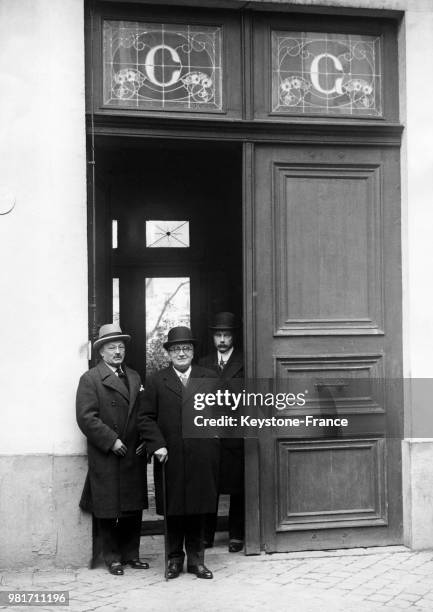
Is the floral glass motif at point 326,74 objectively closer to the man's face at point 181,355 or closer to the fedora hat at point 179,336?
the fedora hat at point 179,336

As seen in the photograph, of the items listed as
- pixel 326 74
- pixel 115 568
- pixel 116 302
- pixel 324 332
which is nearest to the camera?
pixel 115 568

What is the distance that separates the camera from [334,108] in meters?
7.28

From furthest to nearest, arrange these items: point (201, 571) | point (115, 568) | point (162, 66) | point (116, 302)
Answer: point (116, 302)
point (162, 66)
point (115, 568)
point (201, 571)

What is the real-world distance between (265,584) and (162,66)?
13.5 feet

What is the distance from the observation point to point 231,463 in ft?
23.7

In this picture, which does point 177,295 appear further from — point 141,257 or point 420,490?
point 420,490

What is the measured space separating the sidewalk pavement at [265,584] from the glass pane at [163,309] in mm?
4515

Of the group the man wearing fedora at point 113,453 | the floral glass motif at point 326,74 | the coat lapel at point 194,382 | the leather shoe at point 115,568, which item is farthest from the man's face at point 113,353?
the floral glass motif at point 326,74

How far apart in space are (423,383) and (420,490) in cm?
88

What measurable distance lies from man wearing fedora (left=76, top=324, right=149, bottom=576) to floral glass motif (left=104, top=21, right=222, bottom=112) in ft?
6.27

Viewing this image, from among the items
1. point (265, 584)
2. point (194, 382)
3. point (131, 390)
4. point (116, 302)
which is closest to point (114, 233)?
point (116, 302)

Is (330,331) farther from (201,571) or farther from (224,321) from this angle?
(201,571)

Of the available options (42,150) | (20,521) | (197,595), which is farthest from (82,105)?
(197,595)

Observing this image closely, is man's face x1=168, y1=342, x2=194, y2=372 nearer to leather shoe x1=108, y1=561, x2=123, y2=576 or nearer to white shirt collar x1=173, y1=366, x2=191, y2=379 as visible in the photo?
white shirt collar x1=173, y1=366, x2=191, y2=379
